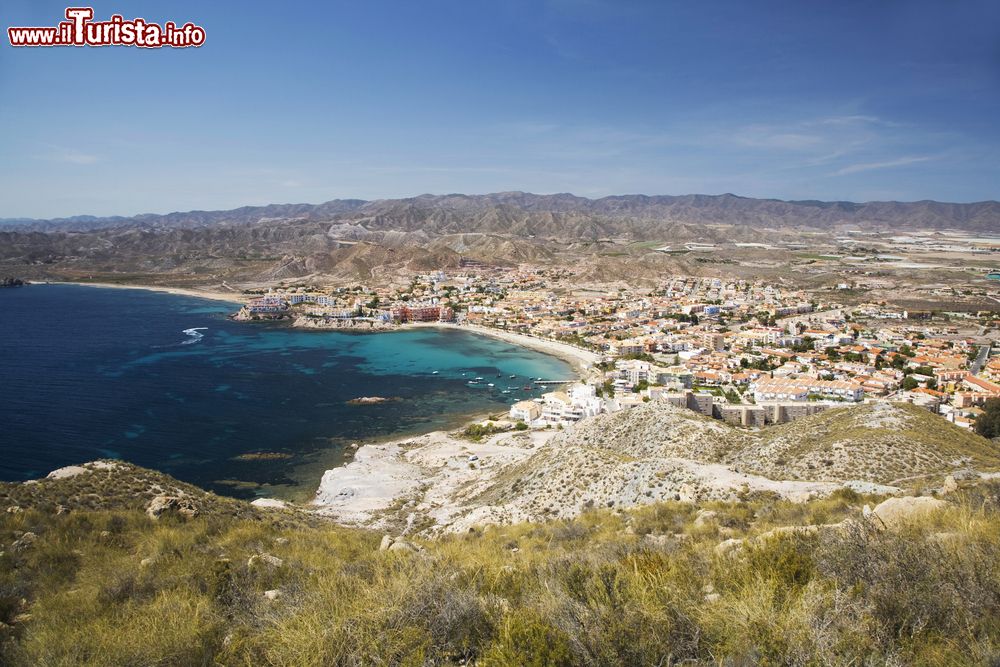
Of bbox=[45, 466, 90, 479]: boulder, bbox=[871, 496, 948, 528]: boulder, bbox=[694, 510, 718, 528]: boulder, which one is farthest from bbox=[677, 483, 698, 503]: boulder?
bbox=[45, 466, 90, 479]: boulder

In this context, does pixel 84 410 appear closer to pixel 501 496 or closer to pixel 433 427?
pixel 433 427

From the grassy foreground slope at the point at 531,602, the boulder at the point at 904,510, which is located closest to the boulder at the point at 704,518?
the grassy foreground slope at the point at 531,602

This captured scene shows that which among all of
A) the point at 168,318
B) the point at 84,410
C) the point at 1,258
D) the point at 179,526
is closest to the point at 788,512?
the point at 179,526

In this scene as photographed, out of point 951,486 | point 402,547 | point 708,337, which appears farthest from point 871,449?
point 708,337

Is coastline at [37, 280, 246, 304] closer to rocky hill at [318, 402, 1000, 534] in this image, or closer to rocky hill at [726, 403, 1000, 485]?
rocky hill at [318, 402, 1000, 534]

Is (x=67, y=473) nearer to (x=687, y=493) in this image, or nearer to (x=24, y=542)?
(x=24, y=542)
